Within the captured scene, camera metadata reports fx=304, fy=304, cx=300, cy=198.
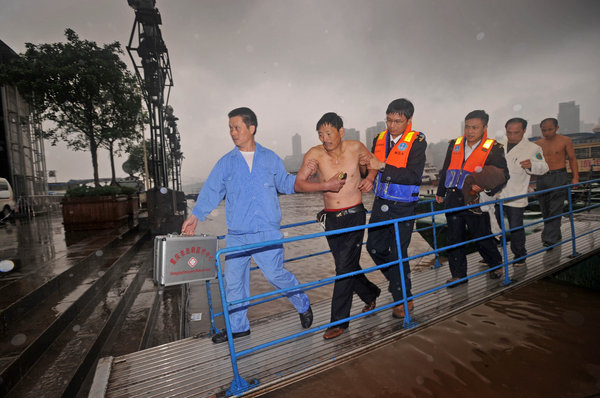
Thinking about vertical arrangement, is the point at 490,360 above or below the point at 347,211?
below

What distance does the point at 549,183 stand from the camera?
486 centimetres

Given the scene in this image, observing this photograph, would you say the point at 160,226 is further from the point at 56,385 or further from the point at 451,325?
the point at 451,325

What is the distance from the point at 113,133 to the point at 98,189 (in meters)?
8.67

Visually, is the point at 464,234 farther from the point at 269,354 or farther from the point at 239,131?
the point at 239,131

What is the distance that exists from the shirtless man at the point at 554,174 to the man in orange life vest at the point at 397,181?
125 inches

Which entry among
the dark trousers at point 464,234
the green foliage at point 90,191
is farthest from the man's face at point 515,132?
the green foliage at point 90,191

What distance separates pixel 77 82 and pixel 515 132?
1730 centimetres

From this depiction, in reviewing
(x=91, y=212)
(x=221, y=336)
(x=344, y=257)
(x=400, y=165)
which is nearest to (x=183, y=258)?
(x=221, y=336)

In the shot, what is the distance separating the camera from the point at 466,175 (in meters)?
3.61

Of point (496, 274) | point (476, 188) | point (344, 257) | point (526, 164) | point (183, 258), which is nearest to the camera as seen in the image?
point (183, 258)

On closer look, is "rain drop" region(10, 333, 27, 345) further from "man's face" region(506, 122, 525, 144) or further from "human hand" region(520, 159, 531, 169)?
"man's face" region(506, 122, 525, 144)

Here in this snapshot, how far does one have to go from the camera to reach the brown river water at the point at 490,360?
2.25 metres

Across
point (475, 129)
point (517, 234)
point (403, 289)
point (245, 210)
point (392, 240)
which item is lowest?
point (403, 289)

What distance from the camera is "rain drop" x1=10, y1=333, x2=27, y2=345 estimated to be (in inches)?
112
